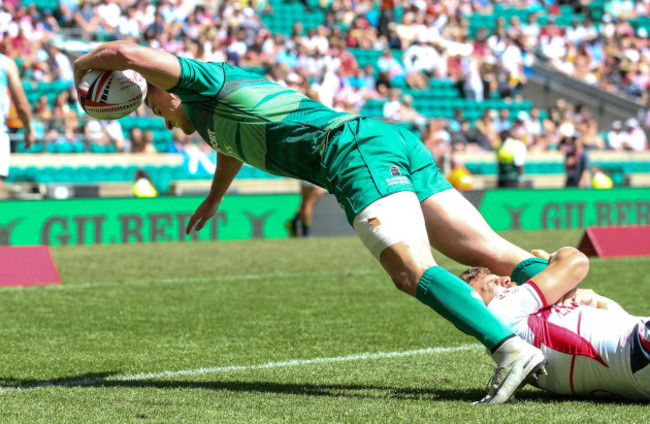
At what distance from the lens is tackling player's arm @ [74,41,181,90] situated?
4699 millimetres

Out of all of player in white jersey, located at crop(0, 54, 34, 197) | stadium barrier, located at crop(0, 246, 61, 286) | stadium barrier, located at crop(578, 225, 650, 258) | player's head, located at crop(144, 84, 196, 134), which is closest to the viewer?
player's head, located at crop(144, 84, 196, 134)

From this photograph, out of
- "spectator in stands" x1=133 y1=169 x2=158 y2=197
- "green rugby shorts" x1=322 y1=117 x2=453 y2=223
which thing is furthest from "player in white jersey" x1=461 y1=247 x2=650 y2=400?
"spectator in stands" x1=133 y1=169 x2=158 y2=197

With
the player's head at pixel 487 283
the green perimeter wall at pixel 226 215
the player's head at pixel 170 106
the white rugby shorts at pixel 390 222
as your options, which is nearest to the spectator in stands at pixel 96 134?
the green perimeter wall at pixel 226 215

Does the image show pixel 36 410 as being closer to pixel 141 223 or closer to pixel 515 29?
pixel 141 223

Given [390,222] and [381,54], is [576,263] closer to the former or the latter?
[390,222]

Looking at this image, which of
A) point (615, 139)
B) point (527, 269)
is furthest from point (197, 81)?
point (615, 139)

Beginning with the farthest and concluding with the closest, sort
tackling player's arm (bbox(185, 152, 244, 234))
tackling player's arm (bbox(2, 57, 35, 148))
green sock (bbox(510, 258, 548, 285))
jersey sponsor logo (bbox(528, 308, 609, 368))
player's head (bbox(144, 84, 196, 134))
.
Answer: tackling player's arm (bbox(2, 57, 35, 148)) < tackling player's arm (bbox(185, 152, 244, 234)) < player's head (bbox(144, 84, 196, 134)) < green sock (bbox(510, 258, 548, 285)) < jersey sponsor logo (bbox(528, 308, 609, 368))

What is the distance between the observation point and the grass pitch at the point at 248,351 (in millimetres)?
4375

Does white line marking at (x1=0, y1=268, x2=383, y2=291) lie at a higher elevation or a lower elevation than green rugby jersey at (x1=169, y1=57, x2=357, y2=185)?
lower

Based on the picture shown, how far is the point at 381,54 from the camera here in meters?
25.2

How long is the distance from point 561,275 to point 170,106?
2.13 m

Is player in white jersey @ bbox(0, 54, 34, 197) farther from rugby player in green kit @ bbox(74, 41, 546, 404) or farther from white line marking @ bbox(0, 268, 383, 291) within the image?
rugby player in green kit @ bbox(74, 41, 546, 404)

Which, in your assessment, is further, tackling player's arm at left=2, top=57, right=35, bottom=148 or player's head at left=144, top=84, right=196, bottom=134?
tackling player's arm at left=2, top=57, right=35, bottom=148

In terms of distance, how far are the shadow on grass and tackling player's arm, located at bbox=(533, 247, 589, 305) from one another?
49 centimetres
